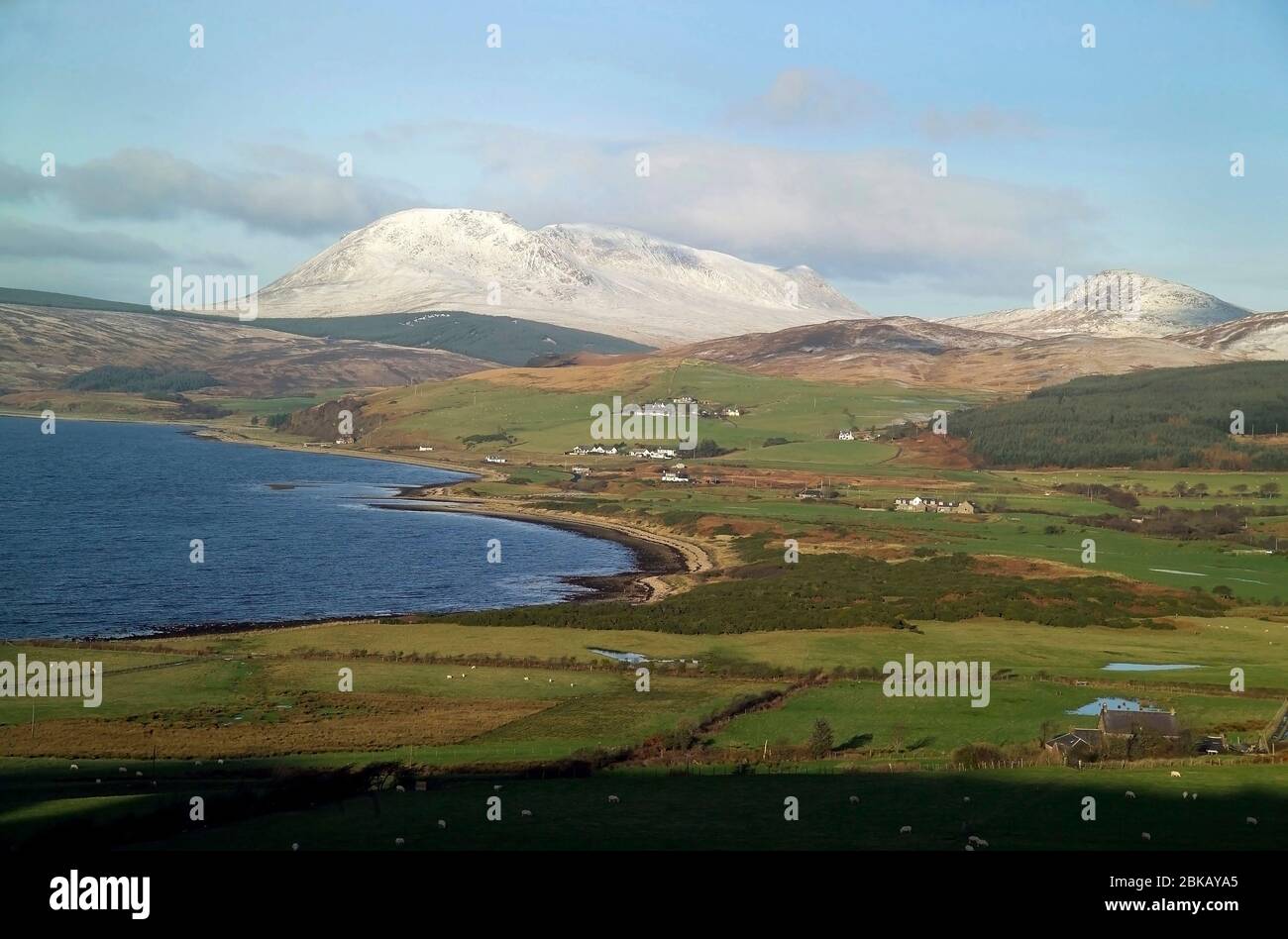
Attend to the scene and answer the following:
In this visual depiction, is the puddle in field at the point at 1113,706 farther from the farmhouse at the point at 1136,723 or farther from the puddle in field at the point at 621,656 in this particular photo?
the puddle in field at the point at 621,656

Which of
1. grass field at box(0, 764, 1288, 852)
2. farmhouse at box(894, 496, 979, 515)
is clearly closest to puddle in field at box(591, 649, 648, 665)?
grass field at box(0, 764, 1288, 852)

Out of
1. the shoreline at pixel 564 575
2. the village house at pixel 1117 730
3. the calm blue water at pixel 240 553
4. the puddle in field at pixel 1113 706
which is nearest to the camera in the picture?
the village house at pixel 1117 730

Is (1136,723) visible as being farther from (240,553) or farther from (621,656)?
(240,553)
